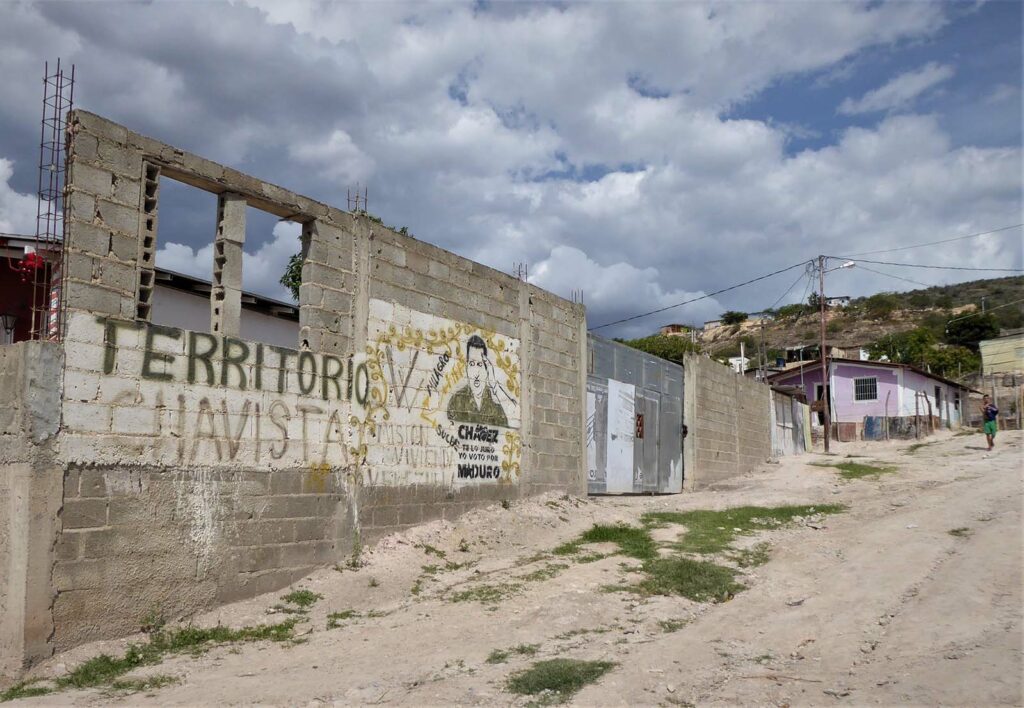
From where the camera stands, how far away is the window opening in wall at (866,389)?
125 ft

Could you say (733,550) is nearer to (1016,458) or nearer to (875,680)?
(875,680)

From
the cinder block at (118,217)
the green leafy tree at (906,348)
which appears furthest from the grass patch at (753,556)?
the green leafy tree at (906,348)

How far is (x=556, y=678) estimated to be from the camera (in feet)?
18.9

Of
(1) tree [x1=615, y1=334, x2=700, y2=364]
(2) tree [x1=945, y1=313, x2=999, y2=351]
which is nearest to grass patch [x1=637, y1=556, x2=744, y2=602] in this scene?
(1) tree [x1=615, y1=334, x2=700, y2=364]

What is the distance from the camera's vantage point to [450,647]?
269 inches

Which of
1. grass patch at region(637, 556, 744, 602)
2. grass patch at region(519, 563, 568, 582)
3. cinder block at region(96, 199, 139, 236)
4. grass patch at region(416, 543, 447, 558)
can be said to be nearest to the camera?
cinder block at region(96, 199, 139, 236)

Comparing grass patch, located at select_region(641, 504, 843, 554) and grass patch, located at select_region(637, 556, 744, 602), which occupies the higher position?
grass patch, located at select_region(641, 504, 843, 554)

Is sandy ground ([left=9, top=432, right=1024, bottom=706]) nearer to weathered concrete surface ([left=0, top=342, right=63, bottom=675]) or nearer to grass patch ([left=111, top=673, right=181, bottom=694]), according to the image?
grass patch ([left=111, top=673, right=181, bottom=694])

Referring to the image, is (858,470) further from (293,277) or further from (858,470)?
(293,277)

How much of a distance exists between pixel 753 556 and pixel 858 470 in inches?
456

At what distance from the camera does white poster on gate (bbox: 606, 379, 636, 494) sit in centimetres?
1575

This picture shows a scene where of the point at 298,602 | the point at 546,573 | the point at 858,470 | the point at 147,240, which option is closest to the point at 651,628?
the point at 546,573

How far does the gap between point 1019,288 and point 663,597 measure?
3403 inches

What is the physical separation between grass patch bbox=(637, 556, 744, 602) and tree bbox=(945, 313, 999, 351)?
59.5m
